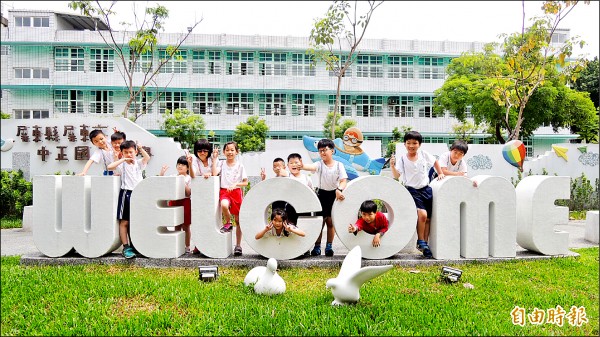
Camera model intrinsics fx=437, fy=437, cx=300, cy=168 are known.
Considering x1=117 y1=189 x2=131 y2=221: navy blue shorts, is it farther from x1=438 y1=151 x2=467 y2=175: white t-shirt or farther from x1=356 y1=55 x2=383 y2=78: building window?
x1=356 y1=55 x2=383 y2=78: building window

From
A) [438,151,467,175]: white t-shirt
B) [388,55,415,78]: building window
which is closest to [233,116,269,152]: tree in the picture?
[388,55,415,78]: building window

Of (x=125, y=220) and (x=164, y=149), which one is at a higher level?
(x=164, y=149)

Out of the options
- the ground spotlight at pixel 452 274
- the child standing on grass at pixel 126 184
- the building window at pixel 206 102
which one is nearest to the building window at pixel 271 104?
the building window at pixel 206 102

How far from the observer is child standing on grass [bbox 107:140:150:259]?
5.70 m

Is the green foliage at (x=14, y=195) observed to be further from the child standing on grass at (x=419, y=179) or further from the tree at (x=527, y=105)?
the tree at (x=527, y=105)

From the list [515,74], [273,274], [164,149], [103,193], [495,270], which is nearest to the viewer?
[273,274]

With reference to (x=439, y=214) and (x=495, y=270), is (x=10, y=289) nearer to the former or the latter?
(x=439, y=214)

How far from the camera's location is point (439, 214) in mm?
5746

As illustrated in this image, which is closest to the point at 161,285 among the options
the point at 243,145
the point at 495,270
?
the point at 495,270

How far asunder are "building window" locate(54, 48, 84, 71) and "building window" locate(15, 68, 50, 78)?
2.51 feet

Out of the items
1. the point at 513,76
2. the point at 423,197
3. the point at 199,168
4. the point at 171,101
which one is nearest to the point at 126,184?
the point at 199,168

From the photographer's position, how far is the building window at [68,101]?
25.2 m

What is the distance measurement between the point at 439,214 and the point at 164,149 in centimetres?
875

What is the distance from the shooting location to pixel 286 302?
4109 mm
